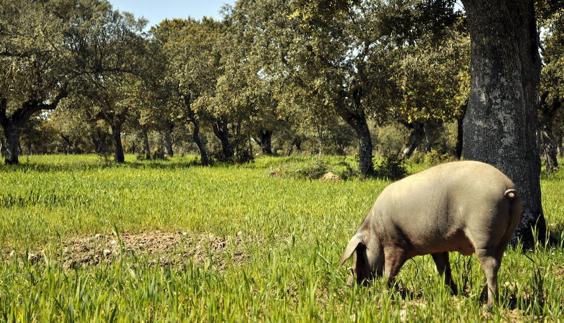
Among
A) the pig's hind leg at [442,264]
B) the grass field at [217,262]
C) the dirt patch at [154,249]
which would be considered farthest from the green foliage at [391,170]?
the pig's hind leg at [442,264]

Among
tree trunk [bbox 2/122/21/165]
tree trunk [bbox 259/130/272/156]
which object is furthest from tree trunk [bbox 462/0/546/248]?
tree trunk [bbox 259/130/272/156]

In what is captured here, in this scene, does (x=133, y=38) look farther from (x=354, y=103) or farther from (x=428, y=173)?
(x=428, y=173)

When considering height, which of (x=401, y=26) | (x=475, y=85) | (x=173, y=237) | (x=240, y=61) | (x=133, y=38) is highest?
(x=133, y=38)

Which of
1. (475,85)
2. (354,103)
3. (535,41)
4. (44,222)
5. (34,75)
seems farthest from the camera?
(34,75)

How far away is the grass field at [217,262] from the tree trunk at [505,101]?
3.95 feet

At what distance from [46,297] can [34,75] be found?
983 inches

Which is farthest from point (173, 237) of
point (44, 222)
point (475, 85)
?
point (475, 85)

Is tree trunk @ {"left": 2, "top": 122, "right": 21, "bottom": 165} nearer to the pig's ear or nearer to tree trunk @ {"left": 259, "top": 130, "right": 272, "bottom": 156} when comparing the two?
the pig's ear

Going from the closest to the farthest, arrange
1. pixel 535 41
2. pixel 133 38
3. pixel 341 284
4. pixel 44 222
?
pixel 341 284 → pixel 535 41 → pixel 44 222 → pixel 133 38

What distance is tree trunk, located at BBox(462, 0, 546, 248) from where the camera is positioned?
7.75m

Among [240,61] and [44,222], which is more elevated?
[240,61]

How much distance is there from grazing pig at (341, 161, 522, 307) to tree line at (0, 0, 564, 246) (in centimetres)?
380

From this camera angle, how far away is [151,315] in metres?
4.57

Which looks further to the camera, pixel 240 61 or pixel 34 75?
pixel 240 61
